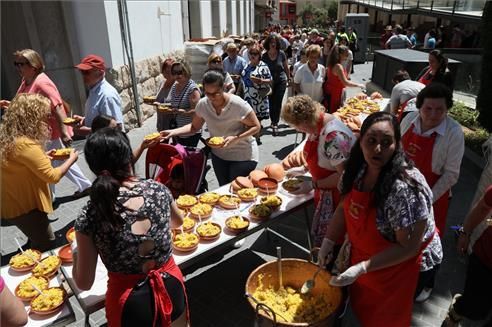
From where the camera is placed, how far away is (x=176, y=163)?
350 centimetres

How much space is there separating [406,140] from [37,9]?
26.0 ft

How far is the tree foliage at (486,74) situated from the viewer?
698cm

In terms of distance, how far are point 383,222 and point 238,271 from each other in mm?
2289

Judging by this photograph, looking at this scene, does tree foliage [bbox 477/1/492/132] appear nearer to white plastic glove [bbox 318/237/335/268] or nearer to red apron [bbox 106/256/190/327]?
white plastic glove [bbox 318/237/335/268]

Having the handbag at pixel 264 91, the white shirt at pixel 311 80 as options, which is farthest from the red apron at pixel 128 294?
the handbag at pixel 264 91

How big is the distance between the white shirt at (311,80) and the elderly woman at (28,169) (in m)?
4.74

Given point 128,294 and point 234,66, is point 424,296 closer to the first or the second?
point 128,294

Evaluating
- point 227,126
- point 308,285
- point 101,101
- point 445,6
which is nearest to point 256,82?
point 227,126

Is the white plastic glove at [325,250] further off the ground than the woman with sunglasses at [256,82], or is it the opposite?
the woman with sunglasses at [256,82]

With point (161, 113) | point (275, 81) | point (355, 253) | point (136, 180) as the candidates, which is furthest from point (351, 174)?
point (275, 81)

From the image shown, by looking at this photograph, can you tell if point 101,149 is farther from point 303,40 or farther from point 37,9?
point 303,40

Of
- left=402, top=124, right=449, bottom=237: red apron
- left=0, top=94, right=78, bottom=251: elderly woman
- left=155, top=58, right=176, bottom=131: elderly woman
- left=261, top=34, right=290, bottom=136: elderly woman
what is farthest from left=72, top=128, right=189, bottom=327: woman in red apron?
left=261, top=34, right=290, bottom=136: elderly woman

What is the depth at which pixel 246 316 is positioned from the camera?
337 centimetres

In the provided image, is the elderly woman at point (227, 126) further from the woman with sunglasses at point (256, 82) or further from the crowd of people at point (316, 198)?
the woman with sunglasses at point (256, 82)
